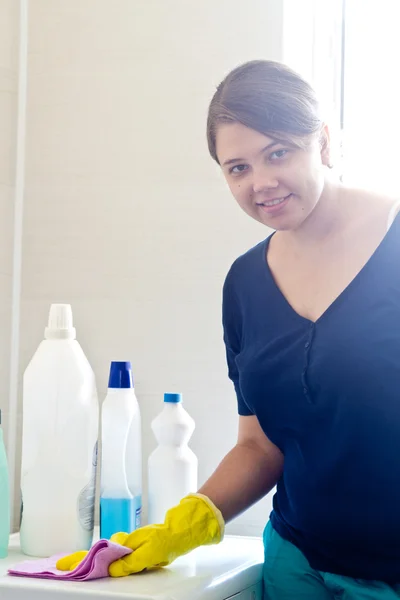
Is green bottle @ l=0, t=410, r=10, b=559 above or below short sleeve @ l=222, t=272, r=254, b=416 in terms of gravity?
below

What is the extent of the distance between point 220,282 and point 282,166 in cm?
48

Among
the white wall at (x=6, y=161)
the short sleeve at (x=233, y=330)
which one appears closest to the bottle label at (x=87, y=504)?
the short sleeve at (x=233, y=330)

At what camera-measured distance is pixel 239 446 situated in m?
1.16

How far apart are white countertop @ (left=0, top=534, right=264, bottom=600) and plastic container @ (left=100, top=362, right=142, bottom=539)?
0.41 ft

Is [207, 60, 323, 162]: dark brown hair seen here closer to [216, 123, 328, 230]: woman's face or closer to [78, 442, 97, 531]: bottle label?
[216, 123, 328, 230]: woman's face

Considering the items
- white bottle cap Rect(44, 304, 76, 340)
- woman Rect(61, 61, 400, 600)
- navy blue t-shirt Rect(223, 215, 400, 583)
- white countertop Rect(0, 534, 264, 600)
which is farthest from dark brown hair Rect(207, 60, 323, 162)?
white countertop Rect(0, 534, 264, 600)

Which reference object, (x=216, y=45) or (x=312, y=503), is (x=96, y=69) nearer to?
(x=216, y=45)

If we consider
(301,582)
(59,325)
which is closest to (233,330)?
(59,325)

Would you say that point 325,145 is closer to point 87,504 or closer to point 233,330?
point 233,330

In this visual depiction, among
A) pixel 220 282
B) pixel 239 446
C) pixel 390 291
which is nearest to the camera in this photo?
pixel 390 291

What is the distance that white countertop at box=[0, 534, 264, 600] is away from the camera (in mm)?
927

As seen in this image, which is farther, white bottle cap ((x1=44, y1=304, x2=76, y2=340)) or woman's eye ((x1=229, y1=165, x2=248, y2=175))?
white bottle cap ((x1=44, y1=304, x2=76, y2=340))

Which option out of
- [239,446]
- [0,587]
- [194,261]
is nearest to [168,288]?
[194,261]

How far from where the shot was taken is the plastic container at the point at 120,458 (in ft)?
3.92
